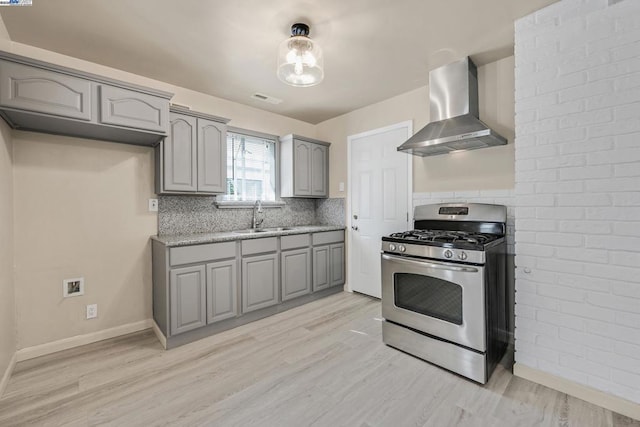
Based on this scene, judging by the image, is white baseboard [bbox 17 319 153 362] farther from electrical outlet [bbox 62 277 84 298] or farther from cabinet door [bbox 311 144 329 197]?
cabinet door [bbox 311 144 329 197]

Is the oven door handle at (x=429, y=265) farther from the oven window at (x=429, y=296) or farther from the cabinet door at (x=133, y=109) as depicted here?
the cabinet door at (x=133, y=109)

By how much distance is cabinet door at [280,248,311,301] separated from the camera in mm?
3208

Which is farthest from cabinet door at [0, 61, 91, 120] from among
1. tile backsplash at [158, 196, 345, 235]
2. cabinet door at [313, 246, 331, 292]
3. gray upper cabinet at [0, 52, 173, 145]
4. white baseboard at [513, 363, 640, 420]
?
white baseboard at [513, 363, 640, 420]

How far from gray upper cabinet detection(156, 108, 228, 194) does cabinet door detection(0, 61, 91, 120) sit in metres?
0.66

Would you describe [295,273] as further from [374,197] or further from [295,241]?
[374,197]

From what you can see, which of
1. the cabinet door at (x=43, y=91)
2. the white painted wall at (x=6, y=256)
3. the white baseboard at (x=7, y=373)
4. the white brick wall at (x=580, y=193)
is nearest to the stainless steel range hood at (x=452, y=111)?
the white brick wall at (x=580, y=193)

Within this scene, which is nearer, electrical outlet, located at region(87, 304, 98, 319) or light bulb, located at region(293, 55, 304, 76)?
light bulb, located at region(293, 55, 304, 76)

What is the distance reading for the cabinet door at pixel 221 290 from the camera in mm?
2623

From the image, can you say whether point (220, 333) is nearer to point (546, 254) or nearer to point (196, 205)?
point (196, 205)

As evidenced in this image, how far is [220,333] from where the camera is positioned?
2.71 m

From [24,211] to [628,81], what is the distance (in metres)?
4.22

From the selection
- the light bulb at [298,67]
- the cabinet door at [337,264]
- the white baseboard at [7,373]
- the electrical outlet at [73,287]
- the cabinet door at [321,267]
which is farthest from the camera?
the cabinet door at [337,264]

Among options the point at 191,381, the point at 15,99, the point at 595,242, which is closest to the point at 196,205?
the point at 15,99

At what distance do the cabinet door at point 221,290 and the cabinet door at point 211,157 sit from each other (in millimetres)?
813
